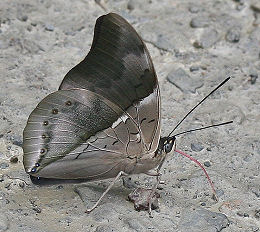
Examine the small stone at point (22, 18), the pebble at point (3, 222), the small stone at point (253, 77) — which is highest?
the small stone at point (22, 18)

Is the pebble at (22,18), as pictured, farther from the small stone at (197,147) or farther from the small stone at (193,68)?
the small stone at (197,147)

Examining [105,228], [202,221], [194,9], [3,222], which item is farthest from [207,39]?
[3,222]

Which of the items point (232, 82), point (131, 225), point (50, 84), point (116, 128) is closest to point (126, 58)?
point (116, 128)

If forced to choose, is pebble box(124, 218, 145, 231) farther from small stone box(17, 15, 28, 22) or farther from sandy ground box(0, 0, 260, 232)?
small stone box(17, 15, 28, 22)

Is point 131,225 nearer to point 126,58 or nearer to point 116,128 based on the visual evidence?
point 116,128

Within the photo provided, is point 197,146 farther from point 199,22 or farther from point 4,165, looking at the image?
point 199,22

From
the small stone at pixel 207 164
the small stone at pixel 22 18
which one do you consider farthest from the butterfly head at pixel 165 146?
the small stone at pixel 22 18
